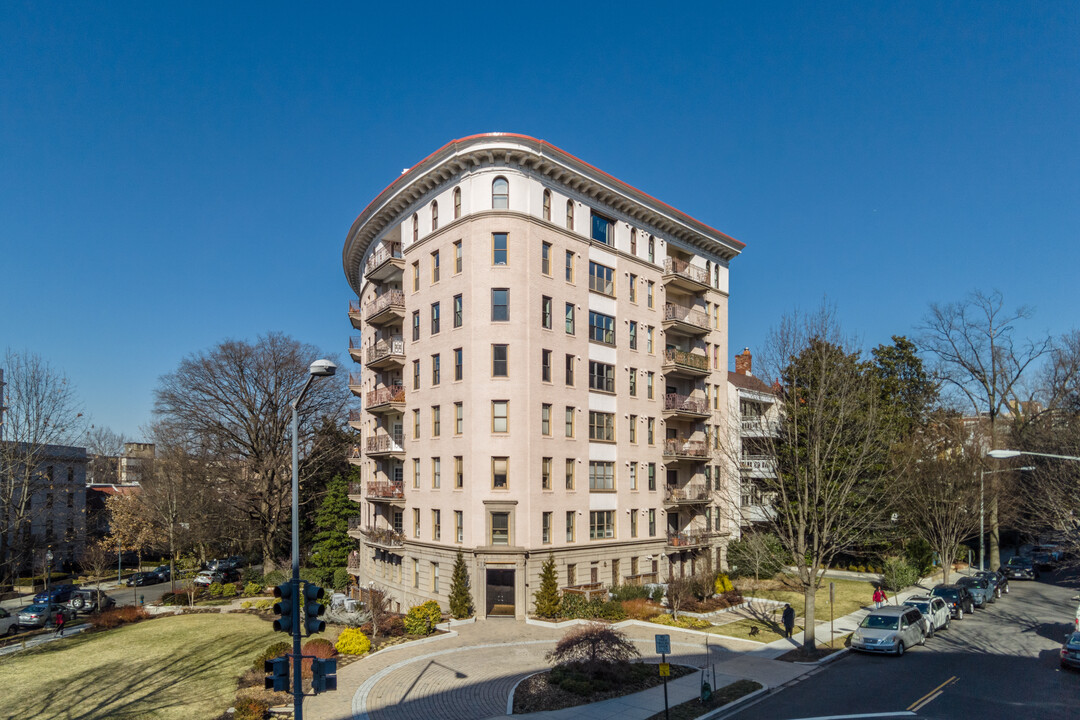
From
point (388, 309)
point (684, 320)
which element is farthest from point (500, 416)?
point (684, 320)

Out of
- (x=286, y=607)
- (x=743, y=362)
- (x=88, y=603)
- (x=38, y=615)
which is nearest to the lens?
(x=286, y=607)

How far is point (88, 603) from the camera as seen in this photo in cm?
4269

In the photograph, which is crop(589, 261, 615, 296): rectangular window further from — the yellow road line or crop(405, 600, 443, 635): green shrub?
the yellow road line

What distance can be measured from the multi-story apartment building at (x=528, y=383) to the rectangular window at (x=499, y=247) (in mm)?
81

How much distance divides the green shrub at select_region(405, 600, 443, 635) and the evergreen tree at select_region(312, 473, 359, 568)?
22102mm

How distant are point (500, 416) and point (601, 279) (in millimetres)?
10493

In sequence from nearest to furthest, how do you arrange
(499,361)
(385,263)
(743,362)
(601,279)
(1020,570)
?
(499,361), (601,279), (385,263), (1020,570), (743,362)

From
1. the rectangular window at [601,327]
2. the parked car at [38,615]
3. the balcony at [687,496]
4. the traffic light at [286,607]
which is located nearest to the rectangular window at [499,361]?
the rectangular window at [601,327]

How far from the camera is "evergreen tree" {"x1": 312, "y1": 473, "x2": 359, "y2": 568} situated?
49562 millimetres

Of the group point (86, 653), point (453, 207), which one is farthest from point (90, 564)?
point (453, 207)

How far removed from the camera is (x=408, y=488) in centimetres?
3750

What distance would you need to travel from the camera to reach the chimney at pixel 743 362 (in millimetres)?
64062

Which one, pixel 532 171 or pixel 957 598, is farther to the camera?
pixel 532 171

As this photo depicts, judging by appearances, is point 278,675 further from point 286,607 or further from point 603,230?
point 603,230
